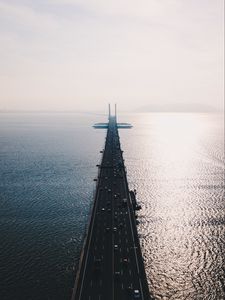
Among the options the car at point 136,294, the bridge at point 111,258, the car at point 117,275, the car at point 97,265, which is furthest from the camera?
the car at point 97,265

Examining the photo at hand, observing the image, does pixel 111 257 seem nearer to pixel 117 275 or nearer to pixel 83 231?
pixel 117 275

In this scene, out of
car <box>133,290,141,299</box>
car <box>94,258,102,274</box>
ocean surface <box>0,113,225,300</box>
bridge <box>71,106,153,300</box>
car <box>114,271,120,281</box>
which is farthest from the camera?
ocean surface <box>0,113,225,300</box>

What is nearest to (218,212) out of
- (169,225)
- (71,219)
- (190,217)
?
(190,217)

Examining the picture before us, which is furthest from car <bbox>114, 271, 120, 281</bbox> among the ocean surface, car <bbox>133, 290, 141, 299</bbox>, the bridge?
the ocean surface

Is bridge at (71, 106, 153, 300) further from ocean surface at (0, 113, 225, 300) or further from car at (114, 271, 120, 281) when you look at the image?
ocean surface at (0, 113, 225, 300)

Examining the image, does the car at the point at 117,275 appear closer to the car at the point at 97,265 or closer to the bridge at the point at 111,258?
the bridge at the point at 111,258

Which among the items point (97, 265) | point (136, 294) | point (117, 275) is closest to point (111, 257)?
point (97, 265)

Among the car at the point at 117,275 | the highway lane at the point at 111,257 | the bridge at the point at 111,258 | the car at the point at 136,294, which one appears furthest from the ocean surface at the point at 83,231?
the car at the point at 136,294

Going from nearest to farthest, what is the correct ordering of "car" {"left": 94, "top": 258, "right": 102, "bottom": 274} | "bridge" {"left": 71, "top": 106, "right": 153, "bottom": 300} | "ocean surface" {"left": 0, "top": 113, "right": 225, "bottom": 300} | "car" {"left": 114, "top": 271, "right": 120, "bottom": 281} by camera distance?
"bridge" {"left": 71, "top": 106, "right": 153, "bottom": 300}
"car" {"left": 114, "top": 271, "right": 120, "bottom": 281}
"car" {"left": 94, "top": 258, "right": 102, "bottom": 274}
"ocean surface" {"left": 0, "top": 113, "right": 225, "bottom": 300}
